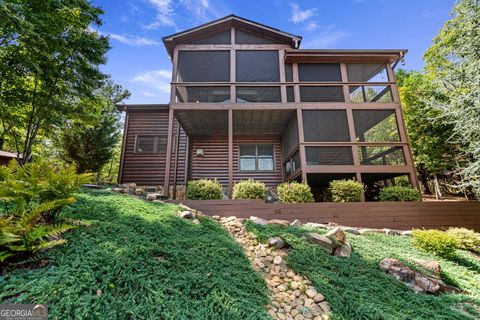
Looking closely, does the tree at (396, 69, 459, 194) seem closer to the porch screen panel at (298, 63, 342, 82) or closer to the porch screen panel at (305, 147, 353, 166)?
the porch screen panel at (298, 63, 342, 82)

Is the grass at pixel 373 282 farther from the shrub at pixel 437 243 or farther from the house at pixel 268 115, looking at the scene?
the house at pixel 268 115

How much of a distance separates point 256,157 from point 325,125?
4.05 meters

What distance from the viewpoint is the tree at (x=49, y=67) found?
283 inches

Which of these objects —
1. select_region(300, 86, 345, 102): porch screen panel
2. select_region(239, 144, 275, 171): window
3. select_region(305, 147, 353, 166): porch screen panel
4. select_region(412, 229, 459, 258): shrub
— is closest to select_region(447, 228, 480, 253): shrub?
select_region(412, 229, 459, 258): shrub

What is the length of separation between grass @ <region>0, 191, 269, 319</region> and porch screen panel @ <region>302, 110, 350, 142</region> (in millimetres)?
6022

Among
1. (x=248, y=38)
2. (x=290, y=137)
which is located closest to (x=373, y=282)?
(x=290, y=137)

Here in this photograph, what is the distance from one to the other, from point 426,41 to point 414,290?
18.6m

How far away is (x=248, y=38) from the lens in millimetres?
9469

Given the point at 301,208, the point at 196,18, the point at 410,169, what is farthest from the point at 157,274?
the point at 196,18

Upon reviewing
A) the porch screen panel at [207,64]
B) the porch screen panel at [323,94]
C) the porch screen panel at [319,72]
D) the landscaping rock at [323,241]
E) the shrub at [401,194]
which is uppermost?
the porch screen panel at [207,64]

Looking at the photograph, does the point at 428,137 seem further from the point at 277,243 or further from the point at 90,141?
the point at 90,141

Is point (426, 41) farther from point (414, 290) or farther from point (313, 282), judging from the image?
point (313, 282)

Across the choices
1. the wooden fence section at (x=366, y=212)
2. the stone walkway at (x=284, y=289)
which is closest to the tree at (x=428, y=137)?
the wooden fence section at (x=366, y=212)

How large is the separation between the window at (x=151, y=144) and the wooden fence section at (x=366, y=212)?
5597 millimetres
